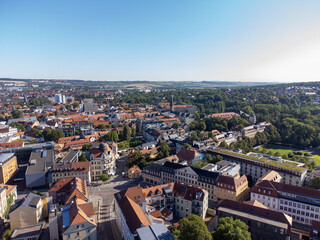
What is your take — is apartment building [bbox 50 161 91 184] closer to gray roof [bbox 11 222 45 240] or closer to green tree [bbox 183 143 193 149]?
gray roof [bbox 11 222 45 240]

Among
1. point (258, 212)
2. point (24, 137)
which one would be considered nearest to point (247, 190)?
point (258, 212)

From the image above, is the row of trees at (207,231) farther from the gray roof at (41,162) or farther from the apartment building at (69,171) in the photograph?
the gray roof at (41,162)

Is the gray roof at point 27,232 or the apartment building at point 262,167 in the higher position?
the apartment building at point 262,167

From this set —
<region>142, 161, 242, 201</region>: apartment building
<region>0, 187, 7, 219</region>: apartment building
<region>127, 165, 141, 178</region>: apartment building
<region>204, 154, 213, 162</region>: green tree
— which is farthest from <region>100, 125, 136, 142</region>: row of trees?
<region>0, 187, 7, 219</region>: apartment building

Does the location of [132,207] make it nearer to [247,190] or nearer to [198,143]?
[247,190]

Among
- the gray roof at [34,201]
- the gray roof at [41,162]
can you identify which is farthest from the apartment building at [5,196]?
the gray roof at [41,162]

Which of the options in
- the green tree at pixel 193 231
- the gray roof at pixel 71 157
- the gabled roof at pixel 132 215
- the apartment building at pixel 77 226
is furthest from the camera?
the gray roof at pixel 71 157

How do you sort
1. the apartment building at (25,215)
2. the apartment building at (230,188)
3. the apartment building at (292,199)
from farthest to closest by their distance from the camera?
the apartment building at (230,188) < the apartment building at (292,199) < the apartment building at (25,215)
